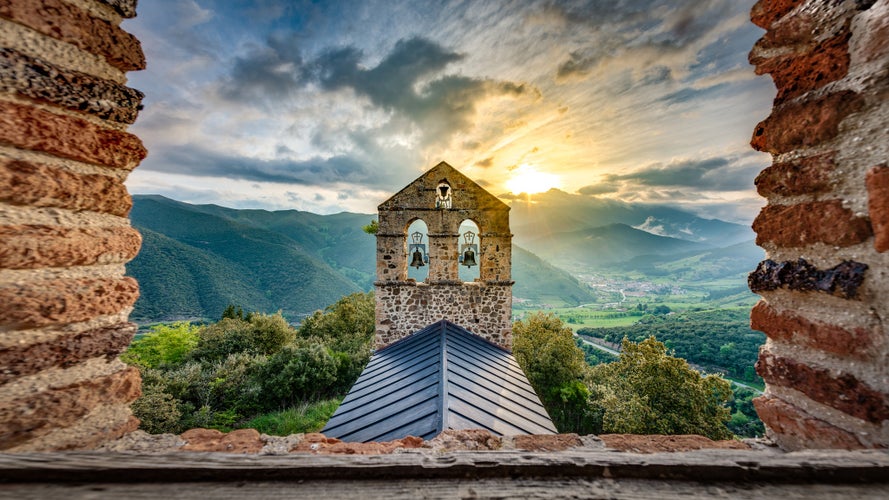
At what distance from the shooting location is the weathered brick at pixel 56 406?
1.09m

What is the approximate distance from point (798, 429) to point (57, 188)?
120 inches

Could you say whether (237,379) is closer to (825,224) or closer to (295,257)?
(825,224)

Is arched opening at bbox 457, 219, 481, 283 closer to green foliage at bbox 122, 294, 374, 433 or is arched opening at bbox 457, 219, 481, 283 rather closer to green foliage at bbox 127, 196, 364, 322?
green foliage at bbox 122, 294, 374, 433

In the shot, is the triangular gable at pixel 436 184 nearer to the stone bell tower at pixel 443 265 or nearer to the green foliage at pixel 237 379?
the stone bell tower at pixel 443 265

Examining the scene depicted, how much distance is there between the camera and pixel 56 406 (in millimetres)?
1202

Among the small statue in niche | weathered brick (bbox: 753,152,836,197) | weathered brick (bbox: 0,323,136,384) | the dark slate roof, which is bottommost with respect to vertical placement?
the dark slate roof

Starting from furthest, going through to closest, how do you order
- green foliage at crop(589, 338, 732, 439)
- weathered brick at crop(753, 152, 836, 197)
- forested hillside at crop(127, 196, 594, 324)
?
forested hillside at crop(127, 196, 594, 324) → green foliage at crop(589, 338, 732, 439) → weathered brick at crop(753, 152, 836, 197)

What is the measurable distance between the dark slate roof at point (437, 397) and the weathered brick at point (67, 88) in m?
3.21

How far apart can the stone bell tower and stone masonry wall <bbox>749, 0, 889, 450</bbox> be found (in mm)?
6498

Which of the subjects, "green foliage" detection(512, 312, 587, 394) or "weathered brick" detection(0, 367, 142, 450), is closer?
"weathered brick" detection(0, 367, 142, 450)

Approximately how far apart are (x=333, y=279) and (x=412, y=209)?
180 ft

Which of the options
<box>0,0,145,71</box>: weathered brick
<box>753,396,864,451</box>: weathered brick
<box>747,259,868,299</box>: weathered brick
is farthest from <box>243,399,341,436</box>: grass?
<box>747,259,868,299</box>: weathered brick

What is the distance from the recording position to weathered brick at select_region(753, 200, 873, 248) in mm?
1185

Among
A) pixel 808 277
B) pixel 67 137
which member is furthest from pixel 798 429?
pixel 67 137
